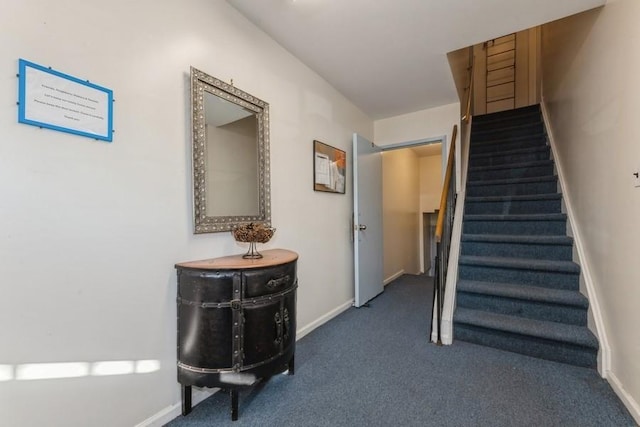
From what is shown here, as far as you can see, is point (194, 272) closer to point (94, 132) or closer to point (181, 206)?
point (181, 206)

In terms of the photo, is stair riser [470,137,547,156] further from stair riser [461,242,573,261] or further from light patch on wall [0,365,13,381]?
light patch on wall [0,365,13,381]

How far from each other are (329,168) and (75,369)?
233 centimetres

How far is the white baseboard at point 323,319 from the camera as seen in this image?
8.31ft

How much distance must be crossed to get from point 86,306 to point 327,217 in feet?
6.70

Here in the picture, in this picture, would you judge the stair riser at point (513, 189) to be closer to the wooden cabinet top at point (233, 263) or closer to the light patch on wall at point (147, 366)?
the wooden cabinet top at point (233, 263)

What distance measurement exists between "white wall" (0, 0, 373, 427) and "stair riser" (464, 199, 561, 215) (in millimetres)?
2656

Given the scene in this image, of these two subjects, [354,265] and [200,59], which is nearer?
[200,59]

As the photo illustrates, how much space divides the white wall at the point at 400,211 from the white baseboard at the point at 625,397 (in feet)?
8.91

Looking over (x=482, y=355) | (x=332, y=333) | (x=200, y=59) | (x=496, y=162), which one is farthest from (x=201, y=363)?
(x=496, y=162)

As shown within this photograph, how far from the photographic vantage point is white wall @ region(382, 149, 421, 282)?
449 cm

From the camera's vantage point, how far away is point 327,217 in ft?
9.62

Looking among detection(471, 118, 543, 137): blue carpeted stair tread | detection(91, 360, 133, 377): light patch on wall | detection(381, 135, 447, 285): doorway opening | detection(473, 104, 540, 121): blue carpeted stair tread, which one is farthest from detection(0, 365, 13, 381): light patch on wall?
detection(473, 104, 540, 121): blue carpeted stair tread

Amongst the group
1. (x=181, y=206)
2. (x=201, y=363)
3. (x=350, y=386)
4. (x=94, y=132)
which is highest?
(x=94, y=132)

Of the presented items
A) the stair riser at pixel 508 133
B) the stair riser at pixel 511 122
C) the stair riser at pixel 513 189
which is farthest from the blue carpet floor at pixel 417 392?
the stair riser at pixel 511 122
